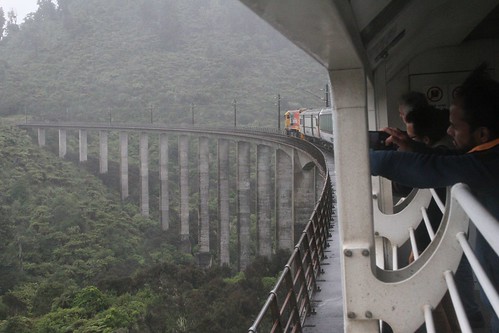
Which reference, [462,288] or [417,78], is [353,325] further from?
[417,78]

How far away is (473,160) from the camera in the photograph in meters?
1.44

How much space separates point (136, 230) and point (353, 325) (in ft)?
117

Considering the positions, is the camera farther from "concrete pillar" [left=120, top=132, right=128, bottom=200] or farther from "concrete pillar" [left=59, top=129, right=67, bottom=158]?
"concrete pillar" [left=59, top=129, right=67, bottom=158]

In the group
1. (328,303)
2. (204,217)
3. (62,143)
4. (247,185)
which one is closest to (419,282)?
(328,303)

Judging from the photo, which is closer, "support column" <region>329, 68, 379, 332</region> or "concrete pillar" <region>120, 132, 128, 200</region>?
"support column" <region>329, 68, 379, 332</region>

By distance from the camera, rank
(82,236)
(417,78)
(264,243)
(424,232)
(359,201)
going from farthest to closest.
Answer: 1. (82,236)
2. (264,243)
3. (417,78)
4. (424,232)
5. (359,201)

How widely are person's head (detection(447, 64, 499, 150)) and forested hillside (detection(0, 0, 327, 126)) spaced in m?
61.0

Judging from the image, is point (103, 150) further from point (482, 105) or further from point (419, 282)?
point (482, 105)

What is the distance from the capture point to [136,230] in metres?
36.8

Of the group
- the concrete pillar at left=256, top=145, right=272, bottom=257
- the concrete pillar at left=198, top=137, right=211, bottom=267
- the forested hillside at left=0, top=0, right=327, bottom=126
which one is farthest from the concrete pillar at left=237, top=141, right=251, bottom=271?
the forested hillside at left=0, top=0, right=327, bottom=126

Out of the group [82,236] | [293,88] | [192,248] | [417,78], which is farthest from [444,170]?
[293,88]

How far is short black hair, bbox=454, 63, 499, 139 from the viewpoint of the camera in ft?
4.98

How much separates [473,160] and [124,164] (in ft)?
135

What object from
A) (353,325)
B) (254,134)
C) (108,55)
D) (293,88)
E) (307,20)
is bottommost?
(353,325)
